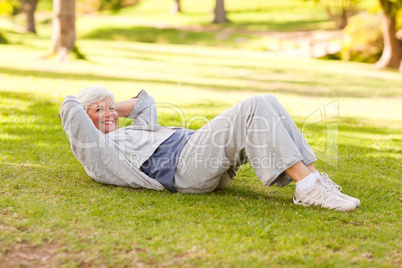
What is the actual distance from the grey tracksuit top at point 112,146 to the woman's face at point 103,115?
0.35 feet

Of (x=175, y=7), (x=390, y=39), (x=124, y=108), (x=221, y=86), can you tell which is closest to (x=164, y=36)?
(x=175, y=7)

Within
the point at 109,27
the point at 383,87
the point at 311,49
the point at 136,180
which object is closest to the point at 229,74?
the point at 383,87

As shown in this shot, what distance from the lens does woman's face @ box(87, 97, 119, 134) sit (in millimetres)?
4270

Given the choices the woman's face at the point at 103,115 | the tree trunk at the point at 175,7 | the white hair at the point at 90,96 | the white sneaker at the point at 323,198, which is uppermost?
the tree trunk at the point at 175,7

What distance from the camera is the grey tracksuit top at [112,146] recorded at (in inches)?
156

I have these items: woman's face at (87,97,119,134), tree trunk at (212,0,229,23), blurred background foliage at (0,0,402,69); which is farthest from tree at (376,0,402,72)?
woman's face at (87,97,119,134)

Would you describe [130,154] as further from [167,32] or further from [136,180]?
[167,32]

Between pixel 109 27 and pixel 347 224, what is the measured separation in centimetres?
3197

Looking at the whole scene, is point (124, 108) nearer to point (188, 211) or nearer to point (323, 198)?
point (188, 211)

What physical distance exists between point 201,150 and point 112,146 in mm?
835

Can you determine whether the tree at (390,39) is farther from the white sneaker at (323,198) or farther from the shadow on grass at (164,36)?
the white sneaker at (323,198)

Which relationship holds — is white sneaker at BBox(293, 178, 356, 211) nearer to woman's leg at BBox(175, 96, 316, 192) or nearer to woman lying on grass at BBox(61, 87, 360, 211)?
woman lying on grass at BBox(61, 87, 360, 211)

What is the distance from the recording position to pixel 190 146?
3971 millimetres

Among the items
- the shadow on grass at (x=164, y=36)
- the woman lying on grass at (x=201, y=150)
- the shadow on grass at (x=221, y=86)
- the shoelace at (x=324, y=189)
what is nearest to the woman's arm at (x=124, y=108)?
the woman lying on grass at (x=201, y=150)
